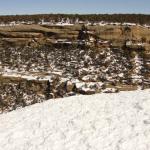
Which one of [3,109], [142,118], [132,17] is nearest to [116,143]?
[142,118]

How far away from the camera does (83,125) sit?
17.0 meters

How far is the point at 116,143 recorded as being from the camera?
14953 millimetres

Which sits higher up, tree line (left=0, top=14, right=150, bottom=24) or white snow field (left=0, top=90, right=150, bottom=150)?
tree line (left=0, top=14, right=150, bottom=24)

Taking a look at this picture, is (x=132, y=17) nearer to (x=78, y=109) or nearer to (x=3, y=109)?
(x=3, y=109)

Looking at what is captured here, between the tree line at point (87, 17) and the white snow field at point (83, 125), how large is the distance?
37884 millimetres

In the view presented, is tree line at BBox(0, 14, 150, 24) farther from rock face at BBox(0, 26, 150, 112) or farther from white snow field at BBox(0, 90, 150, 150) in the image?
white snow field at BBox(0, 90, 150, 150)

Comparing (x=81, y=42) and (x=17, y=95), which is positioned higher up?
(x=81, y=42)

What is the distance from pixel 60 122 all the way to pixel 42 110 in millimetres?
2741

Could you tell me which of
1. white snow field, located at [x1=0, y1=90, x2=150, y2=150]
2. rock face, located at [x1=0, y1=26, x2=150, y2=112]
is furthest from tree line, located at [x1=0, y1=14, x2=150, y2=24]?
white snow field, located at [x1=0, y1=90, x2=150, y2=150]

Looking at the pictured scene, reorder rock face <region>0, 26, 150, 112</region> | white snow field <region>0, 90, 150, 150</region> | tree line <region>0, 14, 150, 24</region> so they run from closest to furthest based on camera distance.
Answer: white snow field <region>0, 90, 150, 150</region> < rock face <region>0, 26, 150, 112</region> < tree line <region>0, 14, 150, 24</region>

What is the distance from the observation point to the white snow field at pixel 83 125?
1525cm

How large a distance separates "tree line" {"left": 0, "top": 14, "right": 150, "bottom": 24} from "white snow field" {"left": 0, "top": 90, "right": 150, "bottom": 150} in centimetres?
3788

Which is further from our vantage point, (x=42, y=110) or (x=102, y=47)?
(x=102, y=47)

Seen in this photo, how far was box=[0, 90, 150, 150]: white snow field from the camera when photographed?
50.0 feet
